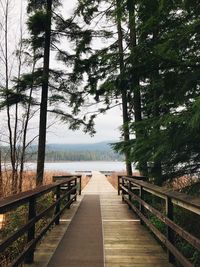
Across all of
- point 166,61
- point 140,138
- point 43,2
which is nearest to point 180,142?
point 140,138

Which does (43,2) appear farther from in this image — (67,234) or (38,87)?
(67,234)

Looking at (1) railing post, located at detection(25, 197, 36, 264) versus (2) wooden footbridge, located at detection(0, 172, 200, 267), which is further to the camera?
(1) railing post, located at detection(25, 197, 36, 264)

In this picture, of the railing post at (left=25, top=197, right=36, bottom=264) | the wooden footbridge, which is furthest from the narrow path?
the railing post at (left=25, top=197, right=36, bottom=264)

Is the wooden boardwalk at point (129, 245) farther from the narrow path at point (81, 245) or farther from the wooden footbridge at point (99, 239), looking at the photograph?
the narrow path at point (81, 245)

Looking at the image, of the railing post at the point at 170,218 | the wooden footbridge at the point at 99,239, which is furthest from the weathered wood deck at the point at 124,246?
the railing post at the point at 170,218

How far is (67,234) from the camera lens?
723 centimetres

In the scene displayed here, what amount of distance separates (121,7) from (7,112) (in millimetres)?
9737

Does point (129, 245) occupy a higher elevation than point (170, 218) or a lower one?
lower

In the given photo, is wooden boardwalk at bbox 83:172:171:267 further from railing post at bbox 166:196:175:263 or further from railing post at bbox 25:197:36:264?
railing post at bbox 25:197:36:264

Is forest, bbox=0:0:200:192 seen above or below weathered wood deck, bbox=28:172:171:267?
above

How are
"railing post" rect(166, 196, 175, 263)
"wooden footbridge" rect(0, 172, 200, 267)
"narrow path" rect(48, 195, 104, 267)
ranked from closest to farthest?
1. "wooden footbridge" rect(0, 172, 200, 267)
2. "railing post" rect(166, 196, 175, 263)
3. "narrow path" rect(48, 195, 104, 267)

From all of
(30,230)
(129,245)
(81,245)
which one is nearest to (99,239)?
(81,245)

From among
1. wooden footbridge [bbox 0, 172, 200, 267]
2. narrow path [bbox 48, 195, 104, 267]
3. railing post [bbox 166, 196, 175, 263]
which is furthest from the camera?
narrow path [bbox 48, 195, 104, 267]

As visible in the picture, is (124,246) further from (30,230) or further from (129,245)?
(30,230)
